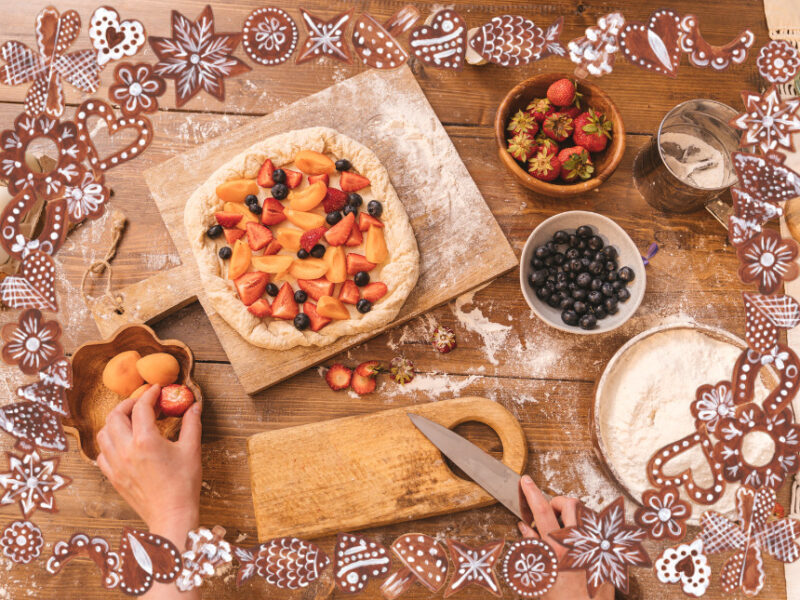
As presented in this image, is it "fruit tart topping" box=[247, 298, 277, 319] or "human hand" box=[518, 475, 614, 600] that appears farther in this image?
"fruit tart topping" box=[247, 298, 277, 319]

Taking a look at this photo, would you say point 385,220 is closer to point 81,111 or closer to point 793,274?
point 81,111

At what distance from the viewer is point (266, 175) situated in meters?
1.81

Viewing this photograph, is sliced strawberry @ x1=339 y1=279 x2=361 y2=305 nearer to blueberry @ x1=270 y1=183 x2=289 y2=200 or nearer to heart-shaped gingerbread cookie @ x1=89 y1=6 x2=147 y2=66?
blueberry @ x1=270 y1=183 x2=289 y2=200

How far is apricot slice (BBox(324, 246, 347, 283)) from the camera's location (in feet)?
5.86

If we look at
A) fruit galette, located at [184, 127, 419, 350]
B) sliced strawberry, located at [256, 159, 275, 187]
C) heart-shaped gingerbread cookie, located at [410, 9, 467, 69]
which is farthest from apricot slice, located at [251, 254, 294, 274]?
heart-shaped gingerbread cookie, located at [410, 9, 467, 69]

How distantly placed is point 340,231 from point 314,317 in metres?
0.28

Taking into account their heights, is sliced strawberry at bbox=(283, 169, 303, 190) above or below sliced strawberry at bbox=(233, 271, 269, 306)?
above

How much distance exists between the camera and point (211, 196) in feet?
5.96

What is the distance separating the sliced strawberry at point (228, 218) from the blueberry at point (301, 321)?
360 mm

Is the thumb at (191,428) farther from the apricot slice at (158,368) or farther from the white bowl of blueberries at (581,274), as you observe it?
the white bowl of blueberries at (581,274)

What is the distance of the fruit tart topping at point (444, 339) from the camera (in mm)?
1857

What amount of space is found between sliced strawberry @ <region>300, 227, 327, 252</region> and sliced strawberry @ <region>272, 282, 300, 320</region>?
132mm

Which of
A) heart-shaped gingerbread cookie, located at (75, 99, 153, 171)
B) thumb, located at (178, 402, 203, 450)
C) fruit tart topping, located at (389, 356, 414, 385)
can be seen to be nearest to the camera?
heart-shaped gingerbread cookie, located at (75, 99, 153, 171)

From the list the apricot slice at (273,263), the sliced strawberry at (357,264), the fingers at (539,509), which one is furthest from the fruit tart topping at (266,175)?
the fingers at (539,509)
